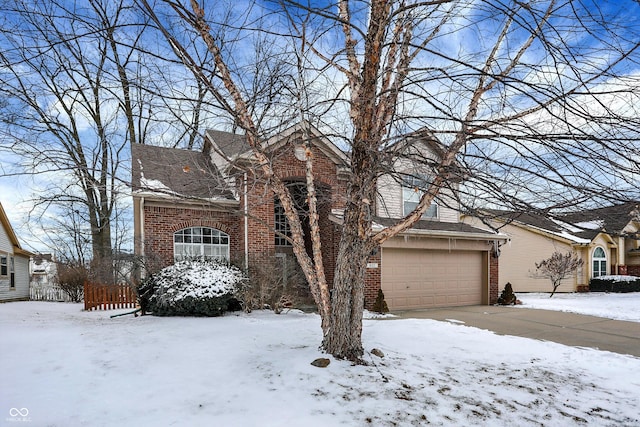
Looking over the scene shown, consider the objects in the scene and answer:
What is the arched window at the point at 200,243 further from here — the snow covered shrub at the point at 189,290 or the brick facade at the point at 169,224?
the snow covered shrub at the point at 189,290

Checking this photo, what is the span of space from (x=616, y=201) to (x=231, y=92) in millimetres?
4508

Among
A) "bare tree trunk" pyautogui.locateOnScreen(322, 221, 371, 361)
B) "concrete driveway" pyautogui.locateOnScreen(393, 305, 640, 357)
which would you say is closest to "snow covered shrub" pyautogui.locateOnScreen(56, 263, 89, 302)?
"concrete driveway" pyautogui.locateOnScreen(393, 305, 640, 357)

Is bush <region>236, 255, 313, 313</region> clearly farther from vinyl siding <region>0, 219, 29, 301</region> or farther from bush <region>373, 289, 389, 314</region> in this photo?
vinyl siding <region>0, 219, 29, 301</region>

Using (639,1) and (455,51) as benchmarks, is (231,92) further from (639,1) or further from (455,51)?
(639,1)

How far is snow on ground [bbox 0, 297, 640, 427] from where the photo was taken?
3.65 m

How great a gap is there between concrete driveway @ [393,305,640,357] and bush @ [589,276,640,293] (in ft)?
37.0

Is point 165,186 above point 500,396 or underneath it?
above

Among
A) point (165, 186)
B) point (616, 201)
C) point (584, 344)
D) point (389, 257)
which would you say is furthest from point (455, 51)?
point (165, 186)

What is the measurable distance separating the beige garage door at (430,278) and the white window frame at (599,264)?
38.8ft

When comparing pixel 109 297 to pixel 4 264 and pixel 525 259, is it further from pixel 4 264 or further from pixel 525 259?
pixel 525 259

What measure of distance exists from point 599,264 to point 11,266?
31.4 meters

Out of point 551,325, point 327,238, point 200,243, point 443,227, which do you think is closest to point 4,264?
point 200,243

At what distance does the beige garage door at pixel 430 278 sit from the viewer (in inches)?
457

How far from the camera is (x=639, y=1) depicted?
313cm
